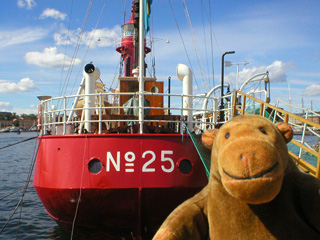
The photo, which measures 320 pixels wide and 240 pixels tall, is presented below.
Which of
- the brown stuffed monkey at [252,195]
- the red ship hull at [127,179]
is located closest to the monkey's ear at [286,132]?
the brown stuffed monkey at [252,195]

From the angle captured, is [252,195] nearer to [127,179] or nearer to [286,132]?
[286,132]

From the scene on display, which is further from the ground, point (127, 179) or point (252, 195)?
point (252, 195)

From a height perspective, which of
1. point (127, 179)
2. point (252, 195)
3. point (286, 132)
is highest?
point (286, 132)

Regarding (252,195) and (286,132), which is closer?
(252,195)

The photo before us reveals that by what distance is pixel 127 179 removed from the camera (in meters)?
6.72

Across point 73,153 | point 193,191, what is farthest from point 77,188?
point 193,191

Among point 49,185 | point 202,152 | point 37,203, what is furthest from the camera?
point 37,203

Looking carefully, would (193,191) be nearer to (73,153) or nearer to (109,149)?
(109,149)

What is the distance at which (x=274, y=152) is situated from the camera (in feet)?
10.0

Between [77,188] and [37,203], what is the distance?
7707 mm

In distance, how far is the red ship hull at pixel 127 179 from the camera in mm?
6754

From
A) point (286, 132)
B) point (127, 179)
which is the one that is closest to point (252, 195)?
point (286, 132)

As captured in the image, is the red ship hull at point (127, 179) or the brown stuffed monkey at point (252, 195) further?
the red ship hull at point (127, 179)

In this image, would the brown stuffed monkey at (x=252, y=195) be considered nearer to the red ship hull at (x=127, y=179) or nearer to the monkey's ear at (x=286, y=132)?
the monkey's ear at (x=286, y=132)
